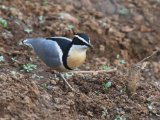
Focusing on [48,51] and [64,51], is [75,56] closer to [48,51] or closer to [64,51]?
[64,51]

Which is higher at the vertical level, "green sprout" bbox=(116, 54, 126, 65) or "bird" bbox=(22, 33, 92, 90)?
"bird" bbox=(22, 33, 92, 90)

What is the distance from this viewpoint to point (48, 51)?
5234 millimetres

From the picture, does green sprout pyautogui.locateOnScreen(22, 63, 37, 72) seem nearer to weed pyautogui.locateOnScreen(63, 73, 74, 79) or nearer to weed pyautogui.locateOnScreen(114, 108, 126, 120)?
weed pyautogui.locateOnScreen(63, 73, 74, 79)

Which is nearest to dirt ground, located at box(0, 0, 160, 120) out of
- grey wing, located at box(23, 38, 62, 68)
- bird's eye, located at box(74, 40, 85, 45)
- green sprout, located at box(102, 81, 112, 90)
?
green sprout, located at box(102, 81, 112, 90)

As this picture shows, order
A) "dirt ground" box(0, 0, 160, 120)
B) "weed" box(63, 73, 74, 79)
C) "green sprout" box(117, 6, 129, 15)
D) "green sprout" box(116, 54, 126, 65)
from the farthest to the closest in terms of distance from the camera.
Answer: "green sprout" box(117, 6, 129, 15) → "green sprout" box(116, 54, 126, 65) → "weed" box(63, 73, 74, 79) → "dirt ground" box(0, 0, 160, 120)

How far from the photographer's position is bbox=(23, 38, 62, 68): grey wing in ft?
16.9

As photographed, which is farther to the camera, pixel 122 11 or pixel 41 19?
pixel 122 11

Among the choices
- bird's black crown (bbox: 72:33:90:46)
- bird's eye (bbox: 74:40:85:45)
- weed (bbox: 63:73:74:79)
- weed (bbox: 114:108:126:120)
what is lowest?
weed (bbox: 114:108:126:120)

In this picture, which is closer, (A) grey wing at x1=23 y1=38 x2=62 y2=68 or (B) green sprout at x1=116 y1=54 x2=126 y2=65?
(A) grey wing at x1=23 y1=38 x2=62 y2=68

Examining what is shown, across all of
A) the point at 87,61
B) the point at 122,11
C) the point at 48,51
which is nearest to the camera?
the point at 48,51

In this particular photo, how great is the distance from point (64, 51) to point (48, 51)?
227 mm

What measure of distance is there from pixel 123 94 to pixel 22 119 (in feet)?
4.30

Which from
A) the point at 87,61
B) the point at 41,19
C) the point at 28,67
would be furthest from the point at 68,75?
the point at 41,19

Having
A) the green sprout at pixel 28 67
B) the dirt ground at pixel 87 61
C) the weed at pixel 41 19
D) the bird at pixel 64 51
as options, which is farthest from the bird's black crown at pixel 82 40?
the weed at pixel 41 19
